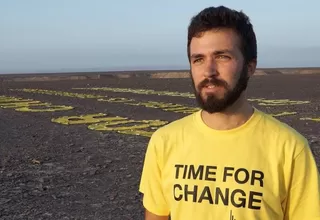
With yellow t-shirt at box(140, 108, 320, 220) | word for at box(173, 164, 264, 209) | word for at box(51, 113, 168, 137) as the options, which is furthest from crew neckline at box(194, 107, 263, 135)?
word for at box(51, 113, 168, 137)

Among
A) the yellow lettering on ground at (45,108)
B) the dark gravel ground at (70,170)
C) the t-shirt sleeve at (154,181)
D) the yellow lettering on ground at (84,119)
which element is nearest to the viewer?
the t-shirt sleeve at (154,181)

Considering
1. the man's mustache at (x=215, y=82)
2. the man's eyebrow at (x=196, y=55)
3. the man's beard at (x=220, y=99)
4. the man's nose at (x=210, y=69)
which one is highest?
the man's eyebrow at (x=196, y=55)

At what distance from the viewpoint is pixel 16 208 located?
7496mm

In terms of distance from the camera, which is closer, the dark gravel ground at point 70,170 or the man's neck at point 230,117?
the man's neck at point 230,117

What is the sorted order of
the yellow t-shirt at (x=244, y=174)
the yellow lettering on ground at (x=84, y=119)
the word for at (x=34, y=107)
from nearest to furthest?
1. the yellow t-shirt at (x=244, y=174)
2. the yellow lettering on ground at (x=84, y=119)
3. the word for at (x=34, y=107)

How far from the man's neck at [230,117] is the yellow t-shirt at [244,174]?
0.03m

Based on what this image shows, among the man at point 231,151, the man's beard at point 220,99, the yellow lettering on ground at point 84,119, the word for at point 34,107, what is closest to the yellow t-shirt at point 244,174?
the man at point 231,151

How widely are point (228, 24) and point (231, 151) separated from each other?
0.60 m

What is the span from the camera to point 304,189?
7.96ft

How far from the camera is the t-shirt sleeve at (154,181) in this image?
8.60 feet

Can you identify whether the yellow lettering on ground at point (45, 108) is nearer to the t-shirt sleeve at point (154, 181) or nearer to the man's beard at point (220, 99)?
the t-shirt sleeve at point (154, 181)

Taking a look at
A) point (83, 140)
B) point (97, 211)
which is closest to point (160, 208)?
point (97, 211)

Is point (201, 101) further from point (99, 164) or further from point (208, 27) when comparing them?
point (99, 164)

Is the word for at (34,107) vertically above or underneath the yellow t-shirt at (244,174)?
underneath
